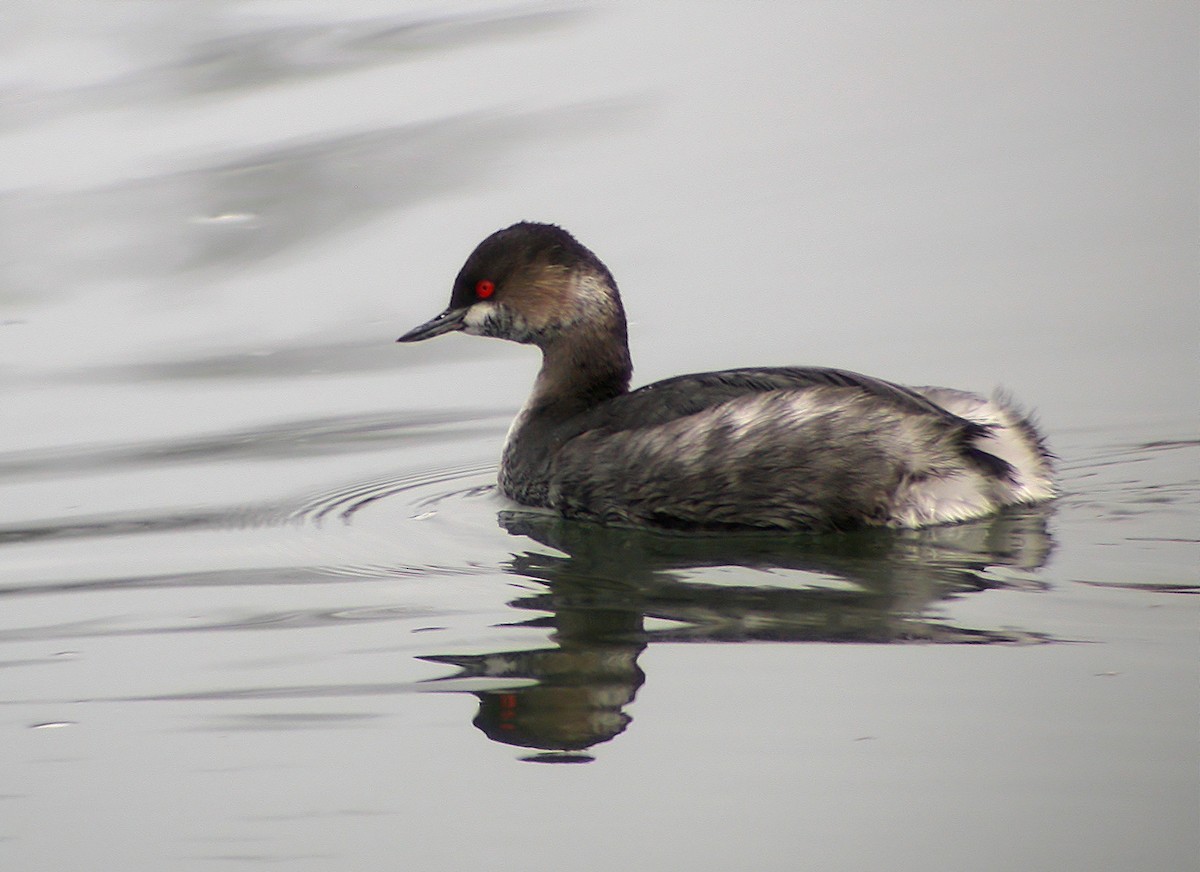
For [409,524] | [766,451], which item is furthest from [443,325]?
[766,451]

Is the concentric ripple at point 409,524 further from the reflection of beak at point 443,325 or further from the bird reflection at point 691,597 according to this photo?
the reflection of beak at point 443,325

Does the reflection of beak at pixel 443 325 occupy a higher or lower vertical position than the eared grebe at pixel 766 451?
higher

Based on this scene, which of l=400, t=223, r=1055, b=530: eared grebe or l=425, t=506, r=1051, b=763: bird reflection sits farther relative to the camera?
l=400, t=223, r=1055, b=530: eared grebe

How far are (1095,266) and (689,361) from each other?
223 cm

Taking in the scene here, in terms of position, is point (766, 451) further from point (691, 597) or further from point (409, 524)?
point (409, 524)

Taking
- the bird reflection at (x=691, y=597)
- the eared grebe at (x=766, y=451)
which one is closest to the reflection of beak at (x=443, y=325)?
the eared grebe at (x=766, y=451)

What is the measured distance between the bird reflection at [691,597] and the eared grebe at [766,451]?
3.1 inches

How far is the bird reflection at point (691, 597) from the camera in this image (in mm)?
4430

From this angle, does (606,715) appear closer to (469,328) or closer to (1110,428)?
(469,328)

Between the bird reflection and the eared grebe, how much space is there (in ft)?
0.26

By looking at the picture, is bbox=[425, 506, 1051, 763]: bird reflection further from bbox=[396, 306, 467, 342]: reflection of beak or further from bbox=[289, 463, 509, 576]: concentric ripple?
bbox=[396, 306, 467, 342]: reflection of beak

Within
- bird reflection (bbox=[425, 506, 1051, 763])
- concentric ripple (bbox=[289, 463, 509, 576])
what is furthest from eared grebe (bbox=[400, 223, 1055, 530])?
concentric ripple (bbox=[289, 463, 509, 576])

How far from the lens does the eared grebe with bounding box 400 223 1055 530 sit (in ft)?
19.2

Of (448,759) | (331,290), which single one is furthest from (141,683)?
(331,290)
